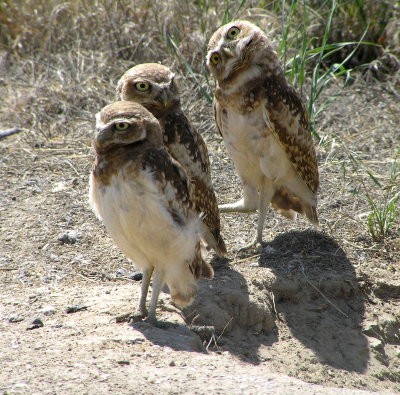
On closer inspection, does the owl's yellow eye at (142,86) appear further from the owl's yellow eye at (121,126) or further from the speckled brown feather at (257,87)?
the owl's yellow eye at (121,126)

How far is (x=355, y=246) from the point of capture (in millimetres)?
5949

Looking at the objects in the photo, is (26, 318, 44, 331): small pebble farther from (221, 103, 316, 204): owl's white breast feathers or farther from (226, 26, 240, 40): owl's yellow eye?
(226, 26, 240, 40): owl's yellow eye

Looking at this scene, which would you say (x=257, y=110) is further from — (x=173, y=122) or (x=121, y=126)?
(x=121, y=126)

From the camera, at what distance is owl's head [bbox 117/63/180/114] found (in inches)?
195

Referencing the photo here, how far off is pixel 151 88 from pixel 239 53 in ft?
2.76

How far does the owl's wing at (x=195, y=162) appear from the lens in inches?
199

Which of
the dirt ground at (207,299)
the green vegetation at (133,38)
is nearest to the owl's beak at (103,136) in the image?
the dirt ground at (207,299)

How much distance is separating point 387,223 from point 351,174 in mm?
1183

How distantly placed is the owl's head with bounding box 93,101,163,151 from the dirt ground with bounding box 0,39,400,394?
1.20 metres

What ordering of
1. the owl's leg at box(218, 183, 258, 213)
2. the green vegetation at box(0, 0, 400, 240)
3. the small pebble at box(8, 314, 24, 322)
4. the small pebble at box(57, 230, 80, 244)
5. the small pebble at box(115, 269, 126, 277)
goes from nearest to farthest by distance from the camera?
1. the small pebble at box(8, 314, 24, 322)
2. the small pebble at box(115, 269, 126, 277)
3. the small pebble at box(57, 230, 80, 244)
4. the owl's leg at box(218, 183, 258, 213)
5. the green vegetation at box(0, 0, 400, 240)

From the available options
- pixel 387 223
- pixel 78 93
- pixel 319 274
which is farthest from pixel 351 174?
pixel 78 93

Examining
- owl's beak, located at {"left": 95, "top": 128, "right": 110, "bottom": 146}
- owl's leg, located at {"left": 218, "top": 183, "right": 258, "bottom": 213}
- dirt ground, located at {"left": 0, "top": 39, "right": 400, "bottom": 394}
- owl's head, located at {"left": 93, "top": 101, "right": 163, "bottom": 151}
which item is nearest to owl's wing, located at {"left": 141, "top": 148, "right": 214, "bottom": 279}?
owl's head, located at {"left": 93, "top": 101, "right": 163, "bottom": 151}

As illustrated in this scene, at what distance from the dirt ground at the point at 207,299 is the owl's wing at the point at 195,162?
389 millimetres

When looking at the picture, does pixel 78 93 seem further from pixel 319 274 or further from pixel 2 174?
pixel 319 274
